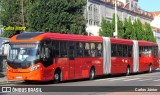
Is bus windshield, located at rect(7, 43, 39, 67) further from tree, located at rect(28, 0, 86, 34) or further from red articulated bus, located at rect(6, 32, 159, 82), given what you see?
tree, located at rect(28, 0, 86, 34)

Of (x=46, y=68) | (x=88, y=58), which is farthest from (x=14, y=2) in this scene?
(x=46, y=68)

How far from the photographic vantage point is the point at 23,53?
2456 centimetres

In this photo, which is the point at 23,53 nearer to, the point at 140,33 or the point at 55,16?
the point at 55,16

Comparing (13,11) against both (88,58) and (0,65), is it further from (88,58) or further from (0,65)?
(88,58)

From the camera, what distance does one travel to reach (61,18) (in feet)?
155

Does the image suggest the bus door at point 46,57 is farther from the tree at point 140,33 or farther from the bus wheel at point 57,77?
the tree at point 140,33

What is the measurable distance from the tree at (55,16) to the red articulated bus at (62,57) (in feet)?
41.2

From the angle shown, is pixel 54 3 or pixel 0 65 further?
pixel 54 3

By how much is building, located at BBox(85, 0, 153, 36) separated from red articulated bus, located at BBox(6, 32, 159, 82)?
30557mm

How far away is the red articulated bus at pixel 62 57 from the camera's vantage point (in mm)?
24328

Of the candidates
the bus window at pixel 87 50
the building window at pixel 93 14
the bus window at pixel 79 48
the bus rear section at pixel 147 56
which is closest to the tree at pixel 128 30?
the building window at pixel 93 14

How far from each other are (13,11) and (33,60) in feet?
79.3

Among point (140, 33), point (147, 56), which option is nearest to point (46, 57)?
point (147, 56)

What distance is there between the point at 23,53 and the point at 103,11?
58.4m
